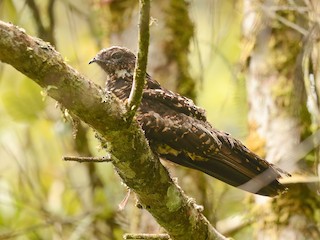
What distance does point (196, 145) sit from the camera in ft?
Answer: 12.6

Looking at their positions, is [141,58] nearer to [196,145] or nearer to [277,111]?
[196,145]

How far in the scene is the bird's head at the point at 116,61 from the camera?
444cm

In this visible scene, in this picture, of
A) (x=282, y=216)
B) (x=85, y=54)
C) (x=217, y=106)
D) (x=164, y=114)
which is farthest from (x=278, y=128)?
(x=217, y=106)

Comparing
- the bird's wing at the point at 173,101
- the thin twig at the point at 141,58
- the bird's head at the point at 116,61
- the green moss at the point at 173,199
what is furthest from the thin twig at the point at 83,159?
the bird's head at the point at 116,61

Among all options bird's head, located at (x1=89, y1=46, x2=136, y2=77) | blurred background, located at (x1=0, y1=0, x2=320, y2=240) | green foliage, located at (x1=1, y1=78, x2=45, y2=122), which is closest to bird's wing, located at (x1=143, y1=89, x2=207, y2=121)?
bird's head, located at (x1=89, y1=46, x2=136, y2=77)

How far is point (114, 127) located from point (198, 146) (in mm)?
857

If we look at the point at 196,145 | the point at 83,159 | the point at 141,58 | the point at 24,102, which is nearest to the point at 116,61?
the point at 196,145

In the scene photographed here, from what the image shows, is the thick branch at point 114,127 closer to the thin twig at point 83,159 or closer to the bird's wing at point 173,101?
the thin twig at point 83,159

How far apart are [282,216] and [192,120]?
5.65 feet

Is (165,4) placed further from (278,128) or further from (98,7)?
(278,128)

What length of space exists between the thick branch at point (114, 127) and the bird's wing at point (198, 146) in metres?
0.29

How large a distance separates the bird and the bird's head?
338 mm

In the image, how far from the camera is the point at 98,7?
21.2ft

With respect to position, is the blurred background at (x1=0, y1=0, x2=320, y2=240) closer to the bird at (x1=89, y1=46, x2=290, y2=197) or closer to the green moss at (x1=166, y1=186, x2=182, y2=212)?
the bird at (x1=89, y1=46, x2=290, y2=197)
